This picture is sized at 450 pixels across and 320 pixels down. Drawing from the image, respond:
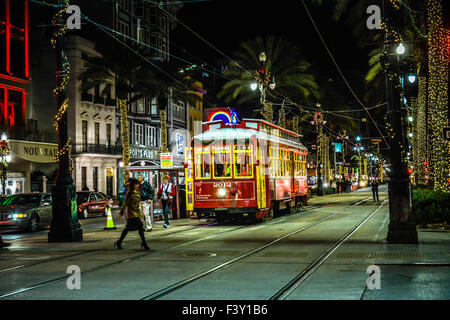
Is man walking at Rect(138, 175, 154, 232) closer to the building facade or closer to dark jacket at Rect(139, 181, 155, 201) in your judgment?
dark jacket at Rect(139, 181, 155, 201)

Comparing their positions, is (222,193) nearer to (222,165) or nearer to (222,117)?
(222,165)

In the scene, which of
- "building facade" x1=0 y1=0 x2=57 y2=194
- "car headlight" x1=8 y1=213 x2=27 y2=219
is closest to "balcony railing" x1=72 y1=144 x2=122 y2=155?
"building facade" x1=0 y1=0 x2=57 y2=194

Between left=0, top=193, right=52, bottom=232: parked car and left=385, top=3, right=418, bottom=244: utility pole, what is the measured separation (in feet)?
48.9

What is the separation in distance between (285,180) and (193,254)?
1408 centimetres

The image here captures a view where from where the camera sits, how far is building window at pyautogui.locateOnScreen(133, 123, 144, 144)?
204ft

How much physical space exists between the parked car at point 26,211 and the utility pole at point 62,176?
6648 mm

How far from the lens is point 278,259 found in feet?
42.9

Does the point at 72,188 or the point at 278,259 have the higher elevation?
the point at 72,188

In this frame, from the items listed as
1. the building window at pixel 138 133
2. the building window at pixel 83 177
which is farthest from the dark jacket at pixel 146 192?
the building window at pixel 138 133

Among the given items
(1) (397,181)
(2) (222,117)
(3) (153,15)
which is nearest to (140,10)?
(3) (153,15)

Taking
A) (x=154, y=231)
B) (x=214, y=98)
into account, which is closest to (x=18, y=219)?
(x=154, y=231)

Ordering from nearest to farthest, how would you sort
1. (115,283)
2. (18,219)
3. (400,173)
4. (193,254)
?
(115,283) → (193,254) → (400,173) → (18,219)
